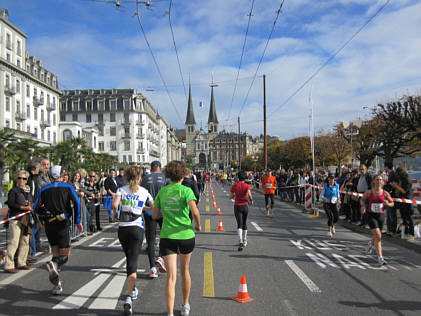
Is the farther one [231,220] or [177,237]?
[231,220]

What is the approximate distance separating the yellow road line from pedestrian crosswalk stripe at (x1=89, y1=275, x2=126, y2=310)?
1.24 metres

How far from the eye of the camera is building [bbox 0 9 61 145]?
4444 centimetres

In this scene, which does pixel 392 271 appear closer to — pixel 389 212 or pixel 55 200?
pixel 389 212

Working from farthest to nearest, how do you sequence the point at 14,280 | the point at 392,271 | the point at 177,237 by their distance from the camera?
the point at 392,271 → the point at 14,280 → the point at 177,237

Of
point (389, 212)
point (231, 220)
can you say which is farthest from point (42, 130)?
point (389, 212)

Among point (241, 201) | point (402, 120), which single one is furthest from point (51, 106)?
point (241, 201)

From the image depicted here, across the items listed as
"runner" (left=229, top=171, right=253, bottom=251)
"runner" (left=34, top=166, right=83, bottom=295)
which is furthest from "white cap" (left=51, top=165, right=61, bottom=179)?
"runner" (left=229, top=171, right=253, bottom=251)

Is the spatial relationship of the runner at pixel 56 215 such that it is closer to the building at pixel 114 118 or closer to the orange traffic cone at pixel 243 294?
the orange traffic cone at pixel 243 294

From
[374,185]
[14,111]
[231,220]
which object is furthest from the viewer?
[14,111]

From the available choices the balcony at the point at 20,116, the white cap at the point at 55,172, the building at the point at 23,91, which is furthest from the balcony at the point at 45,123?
the white cap at the point at 55,172

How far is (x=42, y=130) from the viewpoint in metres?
54.9

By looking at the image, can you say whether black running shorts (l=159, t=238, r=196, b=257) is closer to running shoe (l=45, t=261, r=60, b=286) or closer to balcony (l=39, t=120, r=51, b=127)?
running shoe (l=45, t=261, r=60, b=286)

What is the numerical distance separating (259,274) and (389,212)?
5973 mm

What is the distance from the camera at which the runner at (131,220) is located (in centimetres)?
487
